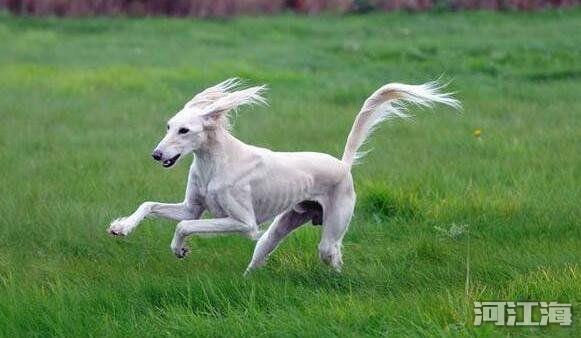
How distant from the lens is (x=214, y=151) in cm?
539

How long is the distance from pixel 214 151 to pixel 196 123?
17 cm

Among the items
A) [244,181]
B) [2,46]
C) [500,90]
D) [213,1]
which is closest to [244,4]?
[213,1]

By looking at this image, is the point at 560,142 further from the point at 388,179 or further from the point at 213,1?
the point at 213,1

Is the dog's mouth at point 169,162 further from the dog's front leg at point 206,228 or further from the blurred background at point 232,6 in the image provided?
the blurred background at point 232,6

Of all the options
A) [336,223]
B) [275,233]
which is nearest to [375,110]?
[336,223]

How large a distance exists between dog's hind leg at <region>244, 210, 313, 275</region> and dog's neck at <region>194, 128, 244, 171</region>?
0.48 m

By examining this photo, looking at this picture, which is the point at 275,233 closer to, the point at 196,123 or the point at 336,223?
the point at 336,223

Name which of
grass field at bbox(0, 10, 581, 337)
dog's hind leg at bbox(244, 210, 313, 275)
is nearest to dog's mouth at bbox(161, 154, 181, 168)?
grass field at bbox(0, 10, 581, 337)

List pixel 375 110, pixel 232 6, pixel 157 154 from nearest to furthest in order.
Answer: pixel 157 154 → pixel 375 110 → pixel 232 6

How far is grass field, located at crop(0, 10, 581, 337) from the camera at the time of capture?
15.8 feet

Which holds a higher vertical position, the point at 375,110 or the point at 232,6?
the point at 375,110

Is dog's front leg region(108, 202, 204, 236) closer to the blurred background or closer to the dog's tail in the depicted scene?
the dog's tail

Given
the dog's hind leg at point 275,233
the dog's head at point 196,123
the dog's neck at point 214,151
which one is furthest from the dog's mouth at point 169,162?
the dog's hind leg at point 275,233

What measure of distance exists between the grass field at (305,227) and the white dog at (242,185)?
20cm
